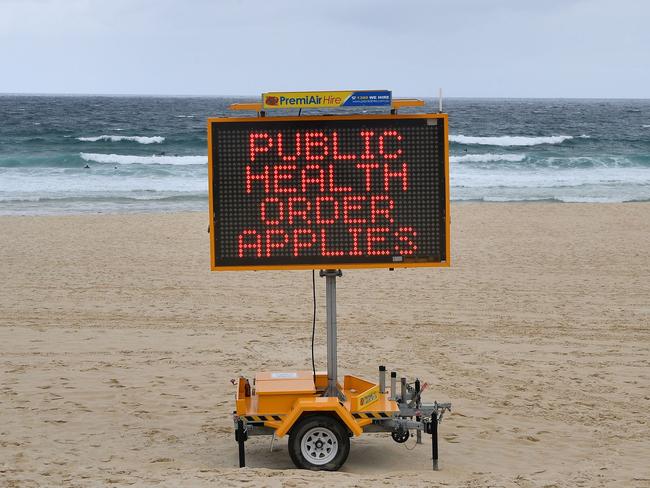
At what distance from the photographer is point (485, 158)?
44031 millimetres

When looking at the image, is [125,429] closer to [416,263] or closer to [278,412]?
[278,412]

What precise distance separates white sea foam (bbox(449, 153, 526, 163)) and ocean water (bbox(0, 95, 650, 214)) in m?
0.05

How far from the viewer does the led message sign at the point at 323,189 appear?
6.68 meters

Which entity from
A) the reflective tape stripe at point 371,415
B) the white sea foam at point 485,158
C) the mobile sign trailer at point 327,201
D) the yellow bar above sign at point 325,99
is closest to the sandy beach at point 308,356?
the reflective tape stripe at point 371,415

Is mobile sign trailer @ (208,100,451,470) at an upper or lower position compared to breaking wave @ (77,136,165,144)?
lower

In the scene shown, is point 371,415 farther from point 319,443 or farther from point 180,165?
point 180,165

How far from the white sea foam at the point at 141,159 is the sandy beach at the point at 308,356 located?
22489mm

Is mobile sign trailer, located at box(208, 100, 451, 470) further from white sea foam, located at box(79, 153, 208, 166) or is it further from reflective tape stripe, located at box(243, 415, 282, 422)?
white sea foam, located at box(79, 153, 208, 166)

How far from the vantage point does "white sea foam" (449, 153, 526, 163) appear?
140 ft

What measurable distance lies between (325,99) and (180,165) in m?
34.6

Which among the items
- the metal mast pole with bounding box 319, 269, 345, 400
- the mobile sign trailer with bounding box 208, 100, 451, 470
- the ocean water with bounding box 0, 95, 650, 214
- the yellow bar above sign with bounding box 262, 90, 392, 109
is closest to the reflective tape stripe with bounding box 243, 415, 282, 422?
the mobile sign trailer with bounding box 208, 100, 451, 470

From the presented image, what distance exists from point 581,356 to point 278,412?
480 centimetres

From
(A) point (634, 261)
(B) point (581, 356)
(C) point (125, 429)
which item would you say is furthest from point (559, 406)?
(A) point (634, 261)

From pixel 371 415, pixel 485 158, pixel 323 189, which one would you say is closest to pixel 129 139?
pixel 485 158
